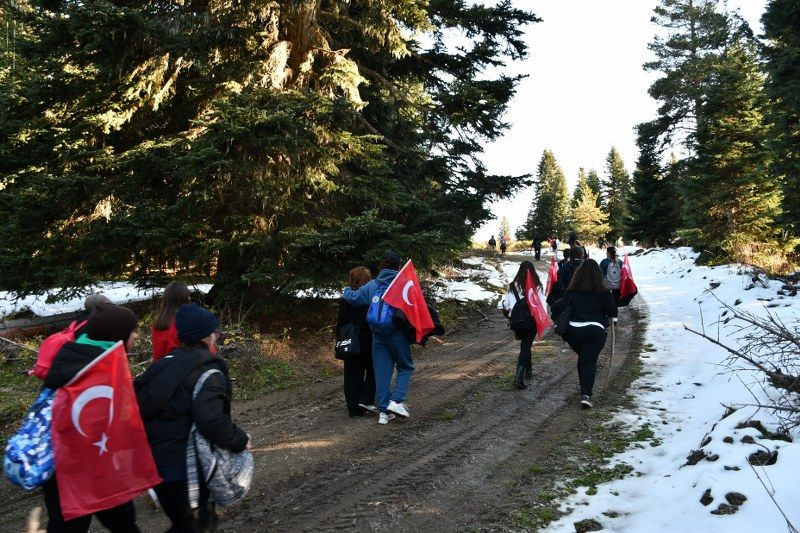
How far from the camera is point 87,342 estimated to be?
2998 millimetres

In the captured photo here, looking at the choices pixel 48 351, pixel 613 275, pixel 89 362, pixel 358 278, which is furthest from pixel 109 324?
pixel 613 275

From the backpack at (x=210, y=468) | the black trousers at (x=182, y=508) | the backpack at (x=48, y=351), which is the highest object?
the backpack at (x=48, y=351)

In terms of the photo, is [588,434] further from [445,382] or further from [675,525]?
[445,382]

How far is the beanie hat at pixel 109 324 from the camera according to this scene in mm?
3004

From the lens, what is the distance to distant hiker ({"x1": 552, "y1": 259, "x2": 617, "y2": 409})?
283 inches

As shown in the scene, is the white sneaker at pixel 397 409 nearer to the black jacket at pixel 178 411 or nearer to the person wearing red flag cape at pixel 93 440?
the black jacket at pixel 178 411

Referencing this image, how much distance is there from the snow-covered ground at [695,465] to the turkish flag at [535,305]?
174 cm

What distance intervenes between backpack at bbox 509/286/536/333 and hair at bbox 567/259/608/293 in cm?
109

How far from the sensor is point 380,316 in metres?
6.55

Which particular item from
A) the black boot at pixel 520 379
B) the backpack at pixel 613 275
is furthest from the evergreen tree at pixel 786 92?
the black boot at pixel 520 379

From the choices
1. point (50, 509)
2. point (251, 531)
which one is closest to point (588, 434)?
point (251, 531)

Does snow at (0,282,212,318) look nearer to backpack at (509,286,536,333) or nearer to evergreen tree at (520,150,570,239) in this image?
backpack at (509,286,536,333)

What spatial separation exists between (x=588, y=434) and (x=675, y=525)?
2343mm

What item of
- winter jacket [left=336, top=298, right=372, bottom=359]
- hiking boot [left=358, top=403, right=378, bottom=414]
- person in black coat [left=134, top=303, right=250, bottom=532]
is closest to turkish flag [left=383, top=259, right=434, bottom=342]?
winter jacket [left=336, top=298, right=372, bottom=359]
